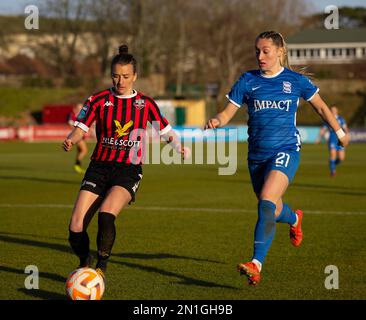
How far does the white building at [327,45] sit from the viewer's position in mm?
109188

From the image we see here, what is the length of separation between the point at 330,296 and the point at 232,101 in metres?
2.26

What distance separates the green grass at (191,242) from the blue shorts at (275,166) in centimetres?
105

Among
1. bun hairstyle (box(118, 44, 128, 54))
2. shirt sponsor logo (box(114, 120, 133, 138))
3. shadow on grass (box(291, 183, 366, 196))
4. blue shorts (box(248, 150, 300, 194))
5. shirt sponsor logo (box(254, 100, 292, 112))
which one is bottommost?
shadow on grass (box(291, 183, 366, 196))

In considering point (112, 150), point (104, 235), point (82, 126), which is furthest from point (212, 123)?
point (104, 235)

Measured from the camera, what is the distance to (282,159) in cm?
870

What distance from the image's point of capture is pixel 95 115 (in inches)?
350

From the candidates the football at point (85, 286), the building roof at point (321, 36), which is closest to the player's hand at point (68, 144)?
the football at point (85, 286)

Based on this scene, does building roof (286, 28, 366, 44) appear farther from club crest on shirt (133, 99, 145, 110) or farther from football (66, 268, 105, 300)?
football (66, 268, 105, 300)

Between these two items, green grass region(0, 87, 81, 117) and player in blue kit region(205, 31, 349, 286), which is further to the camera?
green grass region(0, 87, 81, 117)

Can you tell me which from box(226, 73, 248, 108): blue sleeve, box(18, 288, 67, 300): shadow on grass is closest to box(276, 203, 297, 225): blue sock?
box(226, 73, 248, 108): blue sleeve

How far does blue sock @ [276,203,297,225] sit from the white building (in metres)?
97.0

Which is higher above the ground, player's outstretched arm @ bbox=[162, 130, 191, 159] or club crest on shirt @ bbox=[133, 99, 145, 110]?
club crest on shirt @ bbox=[133, 99, 145, 110]

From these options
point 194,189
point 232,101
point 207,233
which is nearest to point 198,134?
point 194,189

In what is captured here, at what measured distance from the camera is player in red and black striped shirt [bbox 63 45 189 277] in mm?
8586
